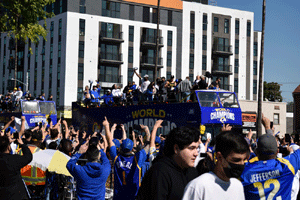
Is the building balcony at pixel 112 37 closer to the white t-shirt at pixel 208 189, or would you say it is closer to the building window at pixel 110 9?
the building window at pixel 110 9

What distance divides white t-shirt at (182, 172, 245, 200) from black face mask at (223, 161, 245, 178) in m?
0.11

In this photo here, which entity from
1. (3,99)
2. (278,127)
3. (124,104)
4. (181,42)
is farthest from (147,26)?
(124,104)

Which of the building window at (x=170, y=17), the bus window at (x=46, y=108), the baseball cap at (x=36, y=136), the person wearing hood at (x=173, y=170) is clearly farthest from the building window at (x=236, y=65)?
the person wearing hood at (x=173, y=170)

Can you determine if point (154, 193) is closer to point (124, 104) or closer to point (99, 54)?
point (124, 104)

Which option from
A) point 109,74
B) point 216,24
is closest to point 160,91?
point 109,74

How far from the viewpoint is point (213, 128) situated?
667 inches

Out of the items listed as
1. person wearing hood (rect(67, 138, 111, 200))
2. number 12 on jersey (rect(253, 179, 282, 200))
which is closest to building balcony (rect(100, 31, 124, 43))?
person wearing hood (rect(67, 138, 111, 200))

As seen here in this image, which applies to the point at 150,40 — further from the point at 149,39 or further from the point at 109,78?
the point at 109,78

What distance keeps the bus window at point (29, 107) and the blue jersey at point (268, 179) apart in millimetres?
25359

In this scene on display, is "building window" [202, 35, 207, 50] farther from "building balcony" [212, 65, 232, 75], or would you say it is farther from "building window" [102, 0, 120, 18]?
"building window" [102, 0, 120, 18]

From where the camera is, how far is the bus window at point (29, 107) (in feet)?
91.6

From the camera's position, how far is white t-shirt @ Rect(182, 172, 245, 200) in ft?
9.39

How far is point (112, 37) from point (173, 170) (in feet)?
162

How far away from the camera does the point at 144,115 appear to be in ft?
64.8
